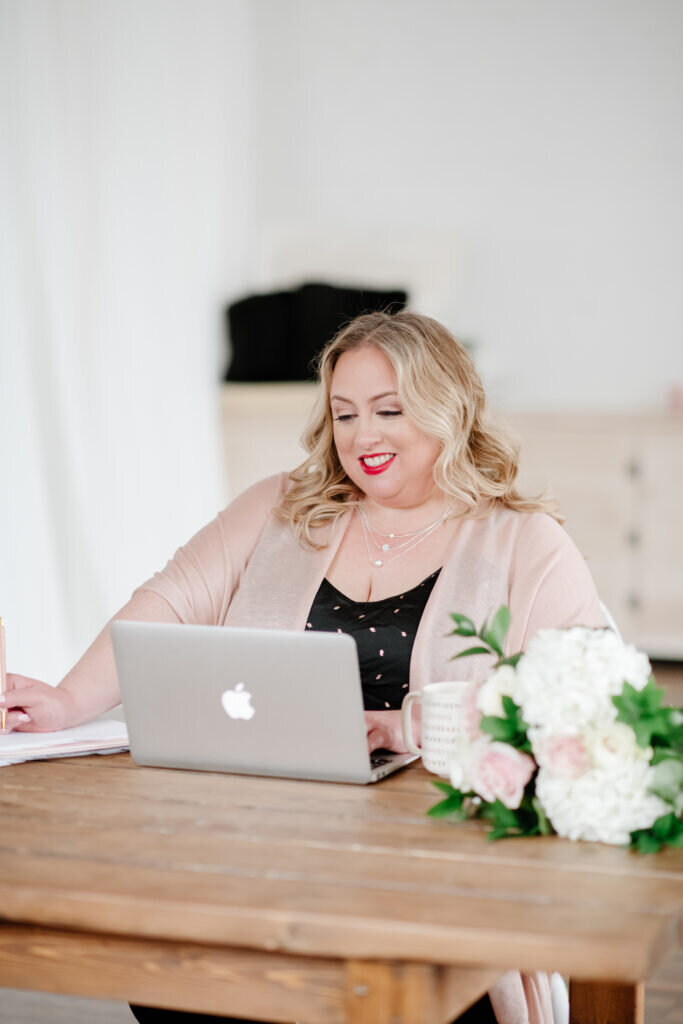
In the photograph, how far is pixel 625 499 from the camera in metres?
4.40

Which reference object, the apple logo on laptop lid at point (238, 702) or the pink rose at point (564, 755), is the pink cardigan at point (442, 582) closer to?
the apple logo on laptop lid at point (238, 702)

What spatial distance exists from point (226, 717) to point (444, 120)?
4401 mm

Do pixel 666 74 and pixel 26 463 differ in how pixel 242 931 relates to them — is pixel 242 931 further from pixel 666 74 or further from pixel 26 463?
pixel 666 74

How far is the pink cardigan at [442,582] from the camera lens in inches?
→ 64.8

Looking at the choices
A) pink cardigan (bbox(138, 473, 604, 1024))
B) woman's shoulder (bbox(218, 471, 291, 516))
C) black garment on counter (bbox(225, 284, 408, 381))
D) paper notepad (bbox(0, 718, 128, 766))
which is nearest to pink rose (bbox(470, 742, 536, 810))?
pink cardigan (bbox(138, 473, 604, 1024))

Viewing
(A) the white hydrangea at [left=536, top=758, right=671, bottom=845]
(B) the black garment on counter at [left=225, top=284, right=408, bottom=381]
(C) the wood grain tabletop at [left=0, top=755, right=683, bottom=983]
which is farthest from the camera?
(B) the black garment on counter at [left=225, top=284, right=408, bottom=381]

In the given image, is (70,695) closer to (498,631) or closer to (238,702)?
(238,702)

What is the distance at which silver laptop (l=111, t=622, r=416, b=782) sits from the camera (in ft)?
4.06

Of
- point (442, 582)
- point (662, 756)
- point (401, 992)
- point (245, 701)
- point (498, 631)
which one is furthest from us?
point (442, 582)

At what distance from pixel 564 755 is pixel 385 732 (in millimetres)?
449

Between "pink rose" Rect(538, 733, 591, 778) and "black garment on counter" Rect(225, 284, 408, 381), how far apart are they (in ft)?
13.1

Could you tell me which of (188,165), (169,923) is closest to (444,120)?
(188,165)

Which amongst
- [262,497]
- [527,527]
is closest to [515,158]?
[262,497]

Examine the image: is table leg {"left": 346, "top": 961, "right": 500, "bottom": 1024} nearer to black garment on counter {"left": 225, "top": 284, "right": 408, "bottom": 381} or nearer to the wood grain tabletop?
the wood grain tabletop
